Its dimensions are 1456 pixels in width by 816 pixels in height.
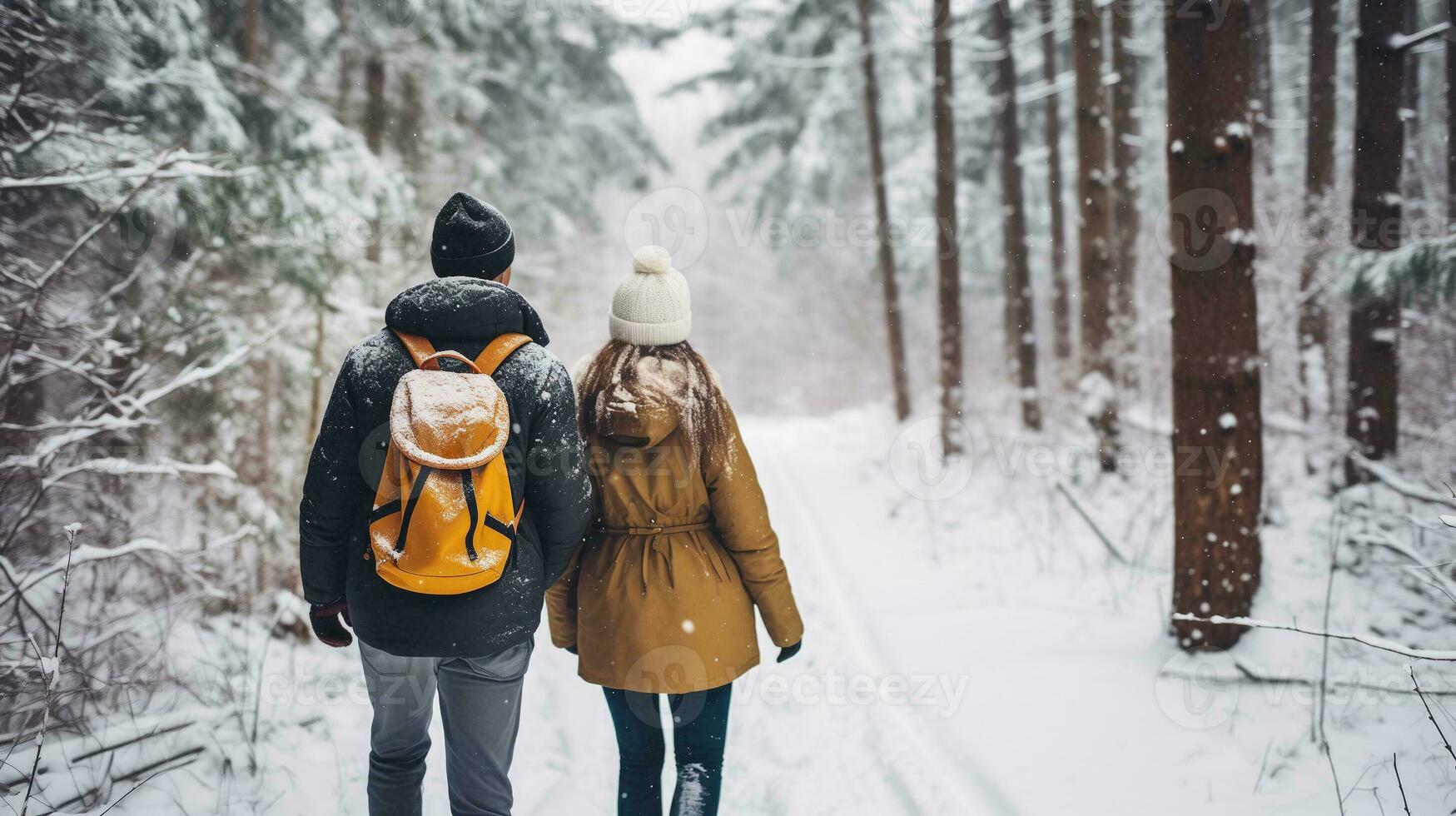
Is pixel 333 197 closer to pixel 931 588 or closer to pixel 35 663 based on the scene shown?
pixel 35 663

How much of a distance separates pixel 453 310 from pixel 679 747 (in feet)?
5.72

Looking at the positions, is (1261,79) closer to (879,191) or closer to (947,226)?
(947,226)

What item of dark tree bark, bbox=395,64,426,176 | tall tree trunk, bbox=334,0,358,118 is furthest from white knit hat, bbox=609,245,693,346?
dark tree bark, bbox=395,64,426,176

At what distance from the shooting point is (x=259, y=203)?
5.35 meters

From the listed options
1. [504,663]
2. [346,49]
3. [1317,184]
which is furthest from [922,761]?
[346,49]

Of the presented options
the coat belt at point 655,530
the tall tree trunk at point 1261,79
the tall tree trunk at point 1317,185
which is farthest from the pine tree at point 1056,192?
the coat belt at point 655,530

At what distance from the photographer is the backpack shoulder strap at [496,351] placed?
2324 mm

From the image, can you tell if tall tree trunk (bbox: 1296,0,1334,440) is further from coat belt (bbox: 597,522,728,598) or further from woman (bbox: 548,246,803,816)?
coat belt (bbox: 597,522,728,598)

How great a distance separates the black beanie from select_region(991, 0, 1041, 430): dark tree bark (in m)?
10.8

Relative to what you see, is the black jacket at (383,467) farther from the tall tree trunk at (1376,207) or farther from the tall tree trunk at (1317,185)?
the tall tree trunk at (1317,185)

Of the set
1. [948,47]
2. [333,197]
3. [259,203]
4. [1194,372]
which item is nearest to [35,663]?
[259,203]

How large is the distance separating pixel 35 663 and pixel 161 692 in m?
0.93

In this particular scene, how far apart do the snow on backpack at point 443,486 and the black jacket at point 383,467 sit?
0.09m

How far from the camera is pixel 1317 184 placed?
30.7 feet
